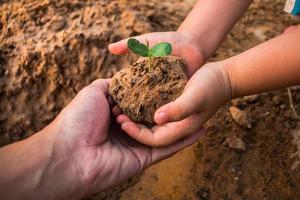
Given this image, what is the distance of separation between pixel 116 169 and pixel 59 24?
3.61 ft

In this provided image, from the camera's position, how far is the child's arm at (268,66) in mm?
1812

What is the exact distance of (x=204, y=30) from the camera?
7.36ft

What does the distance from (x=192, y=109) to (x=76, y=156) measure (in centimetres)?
52

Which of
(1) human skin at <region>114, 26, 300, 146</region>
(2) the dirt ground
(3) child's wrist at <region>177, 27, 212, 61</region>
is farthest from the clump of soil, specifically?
(2) the dirt ground

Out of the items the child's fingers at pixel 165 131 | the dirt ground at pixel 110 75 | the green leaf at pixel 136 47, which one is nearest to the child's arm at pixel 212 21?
the dirt ground at pixel 110 75

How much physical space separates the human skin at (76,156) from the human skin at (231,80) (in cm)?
10

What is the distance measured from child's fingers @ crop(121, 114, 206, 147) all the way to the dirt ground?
1.44 ft

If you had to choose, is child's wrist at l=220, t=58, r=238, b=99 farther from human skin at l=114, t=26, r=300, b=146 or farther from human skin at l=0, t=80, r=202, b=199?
human skin at l=0, t=80, r=202, b=199

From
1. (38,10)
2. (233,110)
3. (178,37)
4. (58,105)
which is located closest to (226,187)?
(233,110)

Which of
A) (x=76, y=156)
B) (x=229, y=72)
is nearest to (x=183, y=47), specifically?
(x=229, y=72)

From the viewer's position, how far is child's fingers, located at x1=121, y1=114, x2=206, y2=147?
1.78 m

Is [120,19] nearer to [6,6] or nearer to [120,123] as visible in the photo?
[6,6]

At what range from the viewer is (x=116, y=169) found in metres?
1.83

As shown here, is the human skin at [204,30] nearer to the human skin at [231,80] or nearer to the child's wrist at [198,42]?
the child's wrist at [198,42]
